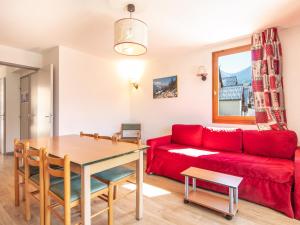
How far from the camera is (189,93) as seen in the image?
3764 millimetres

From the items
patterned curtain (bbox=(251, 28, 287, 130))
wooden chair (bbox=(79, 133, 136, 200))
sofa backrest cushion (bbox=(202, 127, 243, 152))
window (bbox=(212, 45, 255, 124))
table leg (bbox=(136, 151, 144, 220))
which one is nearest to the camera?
wooden chair (bbox=(79, 133, 136, 200))

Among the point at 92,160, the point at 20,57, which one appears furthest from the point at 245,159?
the point at 20,57

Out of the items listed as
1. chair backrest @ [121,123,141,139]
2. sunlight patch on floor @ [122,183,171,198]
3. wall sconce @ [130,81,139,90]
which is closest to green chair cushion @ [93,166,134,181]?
sunlight patch on floor @ [122,183,171,198]

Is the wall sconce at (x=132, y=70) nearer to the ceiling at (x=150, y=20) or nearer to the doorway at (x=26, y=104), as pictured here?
the ceiling at (x=150, y=20)

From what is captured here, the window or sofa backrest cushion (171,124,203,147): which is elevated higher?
the window

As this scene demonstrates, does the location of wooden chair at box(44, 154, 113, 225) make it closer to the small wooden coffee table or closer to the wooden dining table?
the wooden dining table

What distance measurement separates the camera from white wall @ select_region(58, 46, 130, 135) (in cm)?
354

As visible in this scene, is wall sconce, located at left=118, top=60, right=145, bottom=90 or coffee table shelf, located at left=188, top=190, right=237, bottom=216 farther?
wall sconce, located at left=118, top=60, right=145, bottom=90

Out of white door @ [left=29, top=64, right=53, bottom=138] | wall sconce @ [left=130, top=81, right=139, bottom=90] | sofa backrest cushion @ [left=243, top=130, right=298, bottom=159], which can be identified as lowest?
sofa backrest cushion @ [left=243, top=130, right=298, bottom=159]

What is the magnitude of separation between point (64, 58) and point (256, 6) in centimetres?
317

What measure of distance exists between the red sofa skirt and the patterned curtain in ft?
2.00

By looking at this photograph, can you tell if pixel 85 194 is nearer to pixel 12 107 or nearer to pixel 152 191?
pixel 152 191

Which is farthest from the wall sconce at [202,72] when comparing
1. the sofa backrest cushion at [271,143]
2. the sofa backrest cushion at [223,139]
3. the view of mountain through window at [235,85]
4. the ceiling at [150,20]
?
the sofa backrest cushion at [271,143]

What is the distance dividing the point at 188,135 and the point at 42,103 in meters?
2.89
